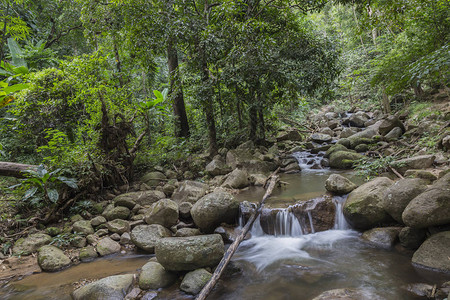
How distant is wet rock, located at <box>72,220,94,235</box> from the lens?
19.0 feet

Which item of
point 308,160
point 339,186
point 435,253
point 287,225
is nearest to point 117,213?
point 287,225

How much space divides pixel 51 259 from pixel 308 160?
9375mm

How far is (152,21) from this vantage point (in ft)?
27.9

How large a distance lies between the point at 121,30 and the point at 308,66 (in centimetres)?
Answer: 668

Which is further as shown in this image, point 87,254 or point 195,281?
point 87,254

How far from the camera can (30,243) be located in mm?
5328

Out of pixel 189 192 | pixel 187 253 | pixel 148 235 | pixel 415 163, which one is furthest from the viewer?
pixel 189 192

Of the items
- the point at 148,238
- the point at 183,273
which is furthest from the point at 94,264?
the point at 183,273

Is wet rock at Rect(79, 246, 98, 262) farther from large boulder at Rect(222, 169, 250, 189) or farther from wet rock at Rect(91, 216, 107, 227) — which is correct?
large boulder at Rect(222, 169, 250, 189)

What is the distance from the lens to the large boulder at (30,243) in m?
5.21

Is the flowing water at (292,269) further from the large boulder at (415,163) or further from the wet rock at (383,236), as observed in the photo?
the large boulder at (415,163)

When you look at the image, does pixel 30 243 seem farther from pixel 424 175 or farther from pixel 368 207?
pixel 424 175

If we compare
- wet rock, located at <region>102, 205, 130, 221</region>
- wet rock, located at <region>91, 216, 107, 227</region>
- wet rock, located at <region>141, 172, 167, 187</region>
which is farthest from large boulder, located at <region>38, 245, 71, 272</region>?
wet rock, located at <region>141, 172, 167, 187</region>

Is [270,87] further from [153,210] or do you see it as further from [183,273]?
[183,273]
